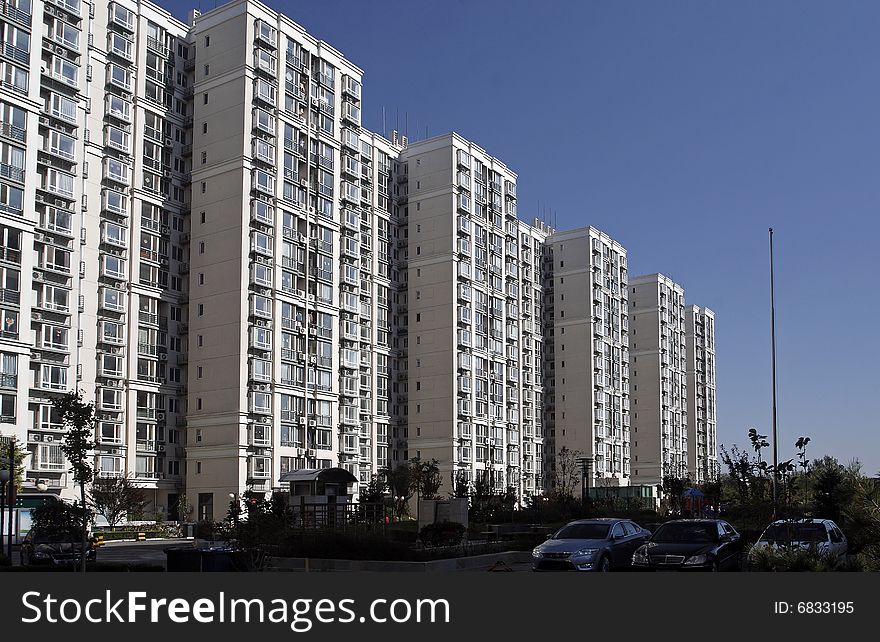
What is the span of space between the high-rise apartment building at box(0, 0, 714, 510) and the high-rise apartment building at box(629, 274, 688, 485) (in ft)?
146

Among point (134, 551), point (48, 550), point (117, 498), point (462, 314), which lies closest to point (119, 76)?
point (117, 498)

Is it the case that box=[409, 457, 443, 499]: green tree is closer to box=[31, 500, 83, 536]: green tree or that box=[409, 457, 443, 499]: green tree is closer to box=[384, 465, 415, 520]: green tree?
box=[384, 465, 415, 520]: green tree

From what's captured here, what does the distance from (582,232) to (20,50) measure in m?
79.2

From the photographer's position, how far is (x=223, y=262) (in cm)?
7175

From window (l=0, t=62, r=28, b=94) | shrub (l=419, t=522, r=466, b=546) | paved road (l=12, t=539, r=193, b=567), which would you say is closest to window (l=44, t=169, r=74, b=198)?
window (l=0, t=62, r=28, b=94)

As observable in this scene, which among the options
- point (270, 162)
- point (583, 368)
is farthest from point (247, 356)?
point (583, 368)

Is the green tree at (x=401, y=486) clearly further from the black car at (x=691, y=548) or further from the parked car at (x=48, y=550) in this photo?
the black car at (x=691, y=548)

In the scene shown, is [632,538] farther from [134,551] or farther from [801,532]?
[134,551]

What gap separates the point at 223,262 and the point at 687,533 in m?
53.0

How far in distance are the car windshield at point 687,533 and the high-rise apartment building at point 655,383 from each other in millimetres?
113517

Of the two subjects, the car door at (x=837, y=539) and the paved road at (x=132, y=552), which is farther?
the paved road at (x=132, y=552)

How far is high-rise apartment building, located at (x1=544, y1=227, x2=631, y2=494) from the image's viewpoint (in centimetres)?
12069

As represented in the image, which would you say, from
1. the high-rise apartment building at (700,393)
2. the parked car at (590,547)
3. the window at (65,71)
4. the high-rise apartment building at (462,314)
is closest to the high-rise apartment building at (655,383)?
the high-rise apartment building at (700,393)

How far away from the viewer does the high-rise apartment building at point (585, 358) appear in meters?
121
